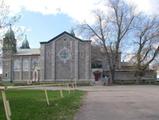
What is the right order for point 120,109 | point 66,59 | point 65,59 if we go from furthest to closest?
point 65,59
point 66,59
point 120,109

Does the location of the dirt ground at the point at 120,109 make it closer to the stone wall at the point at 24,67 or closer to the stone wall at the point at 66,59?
the stone wall at the point at 66,59

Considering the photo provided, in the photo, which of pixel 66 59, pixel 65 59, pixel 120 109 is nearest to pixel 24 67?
pixel 65 59

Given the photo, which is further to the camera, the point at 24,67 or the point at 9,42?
the point at 24,67

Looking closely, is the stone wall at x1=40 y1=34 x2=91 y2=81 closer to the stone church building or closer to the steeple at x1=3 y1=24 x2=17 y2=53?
the stone church building

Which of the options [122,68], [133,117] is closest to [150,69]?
[122,68]

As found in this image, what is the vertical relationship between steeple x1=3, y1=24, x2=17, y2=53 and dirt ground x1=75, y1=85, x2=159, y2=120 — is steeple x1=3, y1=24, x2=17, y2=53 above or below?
above

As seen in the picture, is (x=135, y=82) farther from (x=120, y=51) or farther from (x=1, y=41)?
A: (x=1, y=41)

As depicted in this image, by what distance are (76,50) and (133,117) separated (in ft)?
260

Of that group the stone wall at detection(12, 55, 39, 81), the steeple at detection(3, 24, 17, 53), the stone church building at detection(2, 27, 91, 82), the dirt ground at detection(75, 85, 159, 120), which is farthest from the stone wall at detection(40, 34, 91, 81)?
the dirt ground at detection(75, 85, 159, 120)

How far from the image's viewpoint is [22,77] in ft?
364

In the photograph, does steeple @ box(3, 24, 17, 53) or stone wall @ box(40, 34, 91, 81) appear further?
stone wall @ box(40, 34, 91, 81)

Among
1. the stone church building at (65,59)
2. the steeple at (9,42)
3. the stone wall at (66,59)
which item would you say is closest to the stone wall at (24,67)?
the stone church building at (65,59)

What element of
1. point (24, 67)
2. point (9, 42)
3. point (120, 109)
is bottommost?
point (120, 109)

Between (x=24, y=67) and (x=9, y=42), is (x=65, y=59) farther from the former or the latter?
(x=9, y=42)
